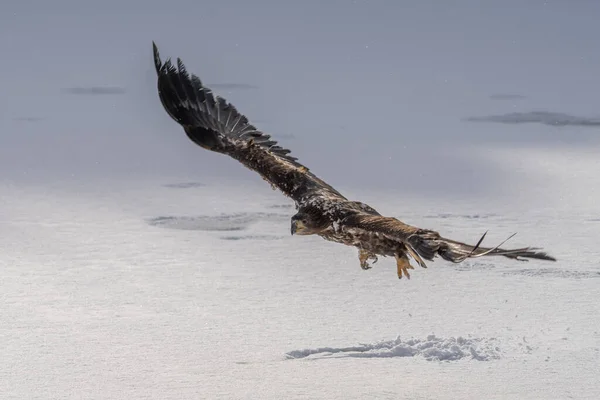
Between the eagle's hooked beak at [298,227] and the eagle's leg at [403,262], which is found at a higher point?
the eagle's hooked beak at [298,227]

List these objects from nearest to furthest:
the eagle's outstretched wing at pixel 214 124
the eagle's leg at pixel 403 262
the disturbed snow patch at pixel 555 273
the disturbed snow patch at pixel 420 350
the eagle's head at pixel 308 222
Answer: the eagle's leg at pixel 403 262 < the eagle's head at pixel 308 222 < the eagle's outstretched wing at pixel 214 124 < the disturbed snow patch at pixel 420 350 < the disturbed snow patch at pixel 555 273

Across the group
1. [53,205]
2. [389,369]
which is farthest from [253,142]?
[53,205]

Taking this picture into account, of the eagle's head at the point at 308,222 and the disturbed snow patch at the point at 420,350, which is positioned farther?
the disturbed snow patch at the point at 420,350

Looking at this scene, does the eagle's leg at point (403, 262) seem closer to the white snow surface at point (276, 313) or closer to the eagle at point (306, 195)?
the eagle at point (306, 195)

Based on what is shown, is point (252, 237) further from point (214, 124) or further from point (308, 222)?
point (308, 222)

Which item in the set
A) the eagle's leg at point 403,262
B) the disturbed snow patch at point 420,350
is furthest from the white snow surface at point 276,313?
the eagle's leg at point 403,262

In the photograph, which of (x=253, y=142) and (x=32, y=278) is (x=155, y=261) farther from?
(x=253, y=142)

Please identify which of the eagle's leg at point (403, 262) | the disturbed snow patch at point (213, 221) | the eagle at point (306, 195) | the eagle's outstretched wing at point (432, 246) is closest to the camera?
the eagle's outstretched wing at point (432, 246)

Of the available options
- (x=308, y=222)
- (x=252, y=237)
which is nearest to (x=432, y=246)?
(x=308, y=222)

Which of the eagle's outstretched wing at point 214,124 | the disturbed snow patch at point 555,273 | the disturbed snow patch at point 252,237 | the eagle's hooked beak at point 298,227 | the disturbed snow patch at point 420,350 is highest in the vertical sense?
the eagle's outstretched wing at point 214,124
